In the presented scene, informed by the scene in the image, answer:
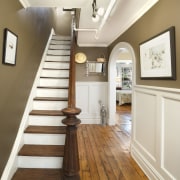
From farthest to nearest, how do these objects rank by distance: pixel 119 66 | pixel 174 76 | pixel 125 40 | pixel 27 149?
1. pixel 119 66
2. pixel 125 40
3. pixel 27 149
4. pixel 174 76

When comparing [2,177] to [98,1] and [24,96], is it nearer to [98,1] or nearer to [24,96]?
[24,96]

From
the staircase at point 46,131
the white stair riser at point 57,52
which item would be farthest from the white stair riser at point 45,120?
the white stair riser at point 57,52

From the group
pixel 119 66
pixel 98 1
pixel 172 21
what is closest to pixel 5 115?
pixel 98 1

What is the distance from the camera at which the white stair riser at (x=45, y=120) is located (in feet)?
9.46

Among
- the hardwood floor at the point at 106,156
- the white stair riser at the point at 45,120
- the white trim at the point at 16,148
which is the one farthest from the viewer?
the white stair riser at the point at 45,120

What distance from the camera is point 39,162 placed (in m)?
2.35

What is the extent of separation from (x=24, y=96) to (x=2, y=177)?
1.14 m

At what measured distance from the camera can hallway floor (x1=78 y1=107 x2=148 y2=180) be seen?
8.44 ft

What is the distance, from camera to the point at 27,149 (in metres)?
2.43

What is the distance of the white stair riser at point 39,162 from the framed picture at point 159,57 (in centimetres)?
160

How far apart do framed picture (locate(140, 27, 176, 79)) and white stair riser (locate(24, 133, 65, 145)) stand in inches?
58.8

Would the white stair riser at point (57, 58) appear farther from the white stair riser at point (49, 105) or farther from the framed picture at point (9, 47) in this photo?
the framed picture at point (9, 47)

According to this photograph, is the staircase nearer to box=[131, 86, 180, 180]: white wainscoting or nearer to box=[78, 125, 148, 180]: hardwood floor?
box=[78, 125, 148, 180]: hardwood floor

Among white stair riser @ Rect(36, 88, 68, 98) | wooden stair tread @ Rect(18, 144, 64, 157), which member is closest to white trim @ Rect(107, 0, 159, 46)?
white stair riser @ Rect(36, 88, 68, 98)
